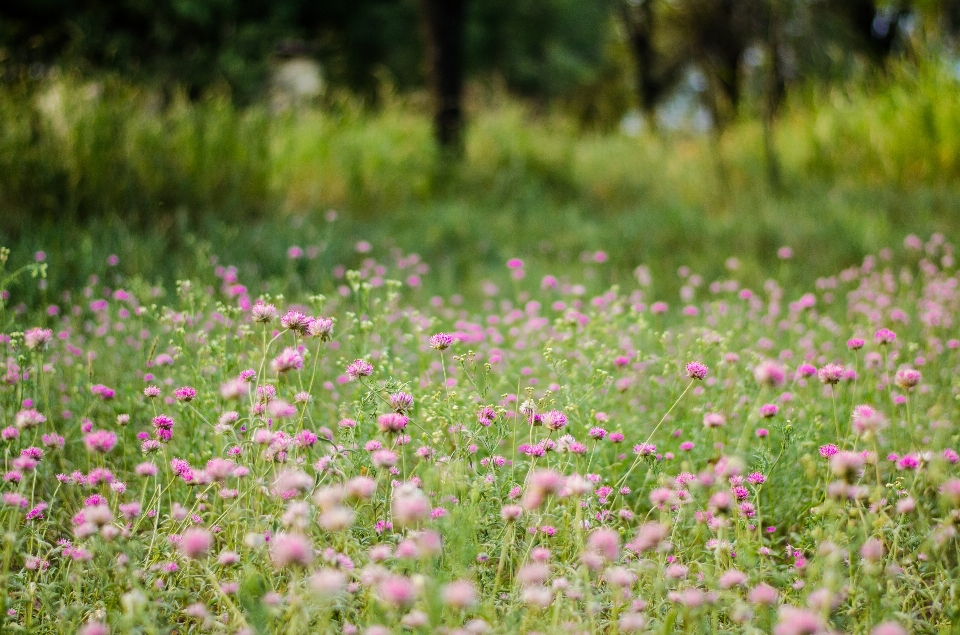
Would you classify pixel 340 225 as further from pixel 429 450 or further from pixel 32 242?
pixel 429 450

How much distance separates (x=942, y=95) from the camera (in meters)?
6.23

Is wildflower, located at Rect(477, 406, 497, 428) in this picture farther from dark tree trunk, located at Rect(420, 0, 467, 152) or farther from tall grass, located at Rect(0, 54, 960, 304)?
dark tree trunk, located at Rect(420, 0, 467, 152)

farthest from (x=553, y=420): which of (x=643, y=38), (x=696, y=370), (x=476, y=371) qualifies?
(x=643, y=38)

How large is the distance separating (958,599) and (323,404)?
6.00 ft

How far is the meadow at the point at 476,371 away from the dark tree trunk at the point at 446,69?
15.3 inches

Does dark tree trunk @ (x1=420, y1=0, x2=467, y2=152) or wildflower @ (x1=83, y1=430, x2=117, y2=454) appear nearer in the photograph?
wildflower @ (x1=83, y1=430, x2=117, y2=454)

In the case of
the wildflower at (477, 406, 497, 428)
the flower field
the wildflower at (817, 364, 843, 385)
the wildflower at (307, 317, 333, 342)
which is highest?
the wildflower at (817, 364, 843, 385)

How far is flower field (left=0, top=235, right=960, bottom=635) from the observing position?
1287 millimetres

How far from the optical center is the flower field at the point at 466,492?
4.22ft

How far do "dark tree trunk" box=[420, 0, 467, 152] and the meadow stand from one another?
39 centimetres

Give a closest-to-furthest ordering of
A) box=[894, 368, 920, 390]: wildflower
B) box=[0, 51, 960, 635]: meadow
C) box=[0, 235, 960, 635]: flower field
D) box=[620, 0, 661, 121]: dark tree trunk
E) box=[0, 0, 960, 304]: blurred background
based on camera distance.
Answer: box=[0, 235, 960, 635]: flower field, box=[0, 51, 960, 635]: meadow, box=[894, 368, 920, 390]: wildflower, box=[0, 0, 960, 304]: blurred background, box=[620, 0, 661, 121]: dark tree trunk

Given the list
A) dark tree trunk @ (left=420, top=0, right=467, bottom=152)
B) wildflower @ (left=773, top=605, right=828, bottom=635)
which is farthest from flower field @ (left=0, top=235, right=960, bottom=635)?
dark tree trunk @ (left=420, top=0, right=467, bottom=152)

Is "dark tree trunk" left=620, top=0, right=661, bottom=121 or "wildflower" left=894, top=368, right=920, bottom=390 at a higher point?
"dark tree trunk" left=620, top=0, right=661, bottom=121

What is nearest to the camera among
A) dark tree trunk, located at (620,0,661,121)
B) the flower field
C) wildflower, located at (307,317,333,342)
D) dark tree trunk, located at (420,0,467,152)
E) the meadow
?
the flower field
